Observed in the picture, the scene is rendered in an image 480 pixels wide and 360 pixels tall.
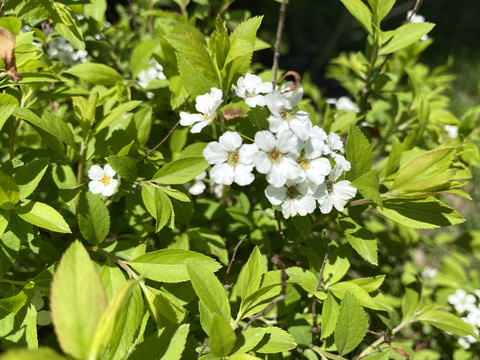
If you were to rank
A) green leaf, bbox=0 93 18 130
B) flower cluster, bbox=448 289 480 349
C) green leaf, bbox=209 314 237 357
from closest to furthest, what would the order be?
1. green leaf, bbox=209 314 237 357
2. green leaf, bbox=0 93 18 130
3. flower cluster, bbox=448 289 480 349

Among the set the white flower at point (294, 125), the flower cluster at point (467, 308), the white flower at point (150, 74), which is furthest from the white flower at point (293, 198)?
the flower cluster at point (467, 308)

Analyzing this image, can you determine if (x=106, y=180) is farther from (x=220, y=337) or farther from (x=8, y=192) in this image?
(x=220, y=337)

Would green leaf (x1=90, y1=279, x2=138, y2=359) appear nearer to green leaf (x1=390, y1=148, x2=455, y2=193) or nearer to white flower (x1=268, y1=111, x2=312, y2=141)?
white flower (x1=268, y1=111, x2=312, y2=141)

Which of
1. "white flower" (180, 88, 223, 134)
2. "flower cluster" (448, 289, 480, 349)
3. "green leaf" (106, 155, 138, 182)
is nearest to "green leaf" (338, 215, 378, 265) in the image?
"white flower" (180, 88, 223, 134)

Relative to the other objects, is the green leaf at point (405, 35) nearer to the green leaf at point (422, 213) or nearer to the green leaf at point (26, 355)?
the green leaf at point (422, 213)

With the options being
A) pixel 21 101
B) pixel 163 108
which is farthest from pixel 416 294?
pixel 21 101

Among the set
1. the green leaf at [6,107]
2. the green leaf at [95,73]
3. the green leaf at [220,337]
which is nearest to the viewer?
the green leaf at [220,337]
